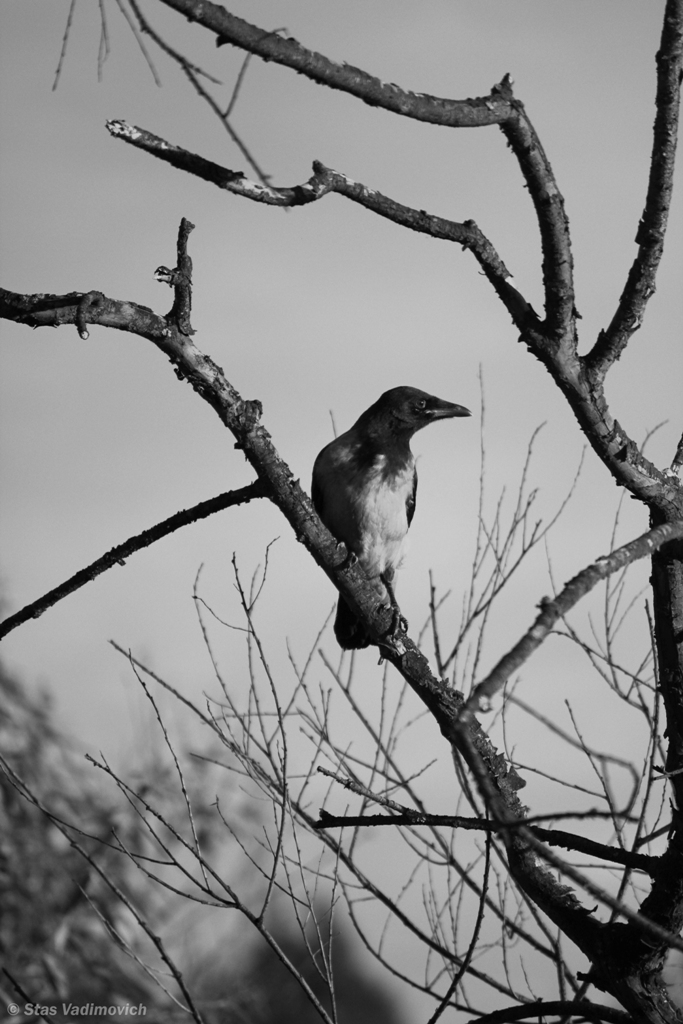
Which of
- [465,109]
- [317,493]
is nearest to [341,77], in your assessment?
[465,109]

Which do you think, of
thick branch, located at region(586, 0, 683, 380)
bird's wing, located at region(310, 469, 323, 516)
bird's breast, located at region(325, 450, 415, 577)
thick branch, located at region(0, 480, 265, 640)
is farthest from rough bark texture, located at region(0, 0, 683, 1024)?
bird's wing, located at region(310, 469, 323, 516)

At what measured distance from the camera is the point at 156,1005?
29.8 ft

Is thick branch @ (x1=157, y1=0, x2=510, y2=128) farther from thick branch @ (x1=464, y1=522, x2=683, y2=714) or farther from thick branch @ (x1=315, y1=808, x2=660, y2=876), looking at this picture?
thick branch @ (x1=315, y1=808, x2=660, y2=876)

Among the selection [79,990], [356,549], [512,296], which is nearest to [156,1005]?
[79,990]

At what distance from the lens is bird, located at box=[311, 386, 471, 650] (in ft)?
17.1

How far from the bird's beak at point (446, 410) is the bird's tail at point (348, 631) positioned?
1205 millimetres

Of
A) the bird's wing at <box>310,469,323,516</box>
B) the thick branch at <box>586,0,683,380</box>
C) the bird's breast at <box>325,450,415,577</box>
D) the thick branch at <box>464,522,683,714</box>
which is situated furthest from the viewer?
the bird's wing at <box>310,469,323,516</box>

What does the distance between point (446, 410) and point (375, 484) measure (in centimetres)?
80

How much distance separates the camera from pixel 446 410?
5.78m

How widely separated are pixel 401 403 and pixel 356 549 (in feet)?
3.08

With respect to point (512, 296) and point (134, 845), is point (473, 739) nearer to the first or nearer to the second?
point (512, 296)

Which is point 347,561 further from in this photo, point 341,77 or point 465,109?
point 341,77

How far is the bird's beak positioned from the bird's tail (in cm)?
120

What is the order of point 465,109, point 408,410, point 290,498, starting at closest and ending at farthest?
point 465,109 < point 290,498 < point 408,410
